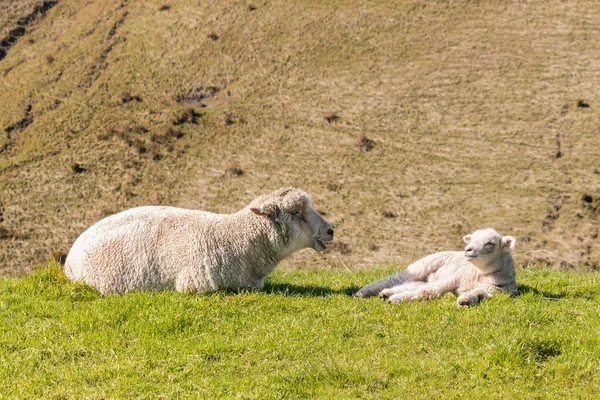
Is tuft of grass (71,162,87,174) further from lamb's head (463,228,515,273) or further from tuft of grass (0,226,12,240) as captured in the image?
lamb's head (463,228,515,273)

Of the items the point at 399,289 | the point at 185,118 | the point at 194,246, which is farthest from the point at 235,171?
the point at 399,289

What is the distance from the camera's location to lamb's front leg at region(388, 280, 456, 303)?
36.1 feet

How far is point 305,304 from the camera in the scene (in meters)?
10.7

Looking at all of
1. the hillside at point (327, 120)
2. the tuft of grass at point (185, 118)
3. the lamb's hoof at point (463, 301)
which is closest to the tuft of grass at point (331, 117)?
the hillside at point (327, 120)

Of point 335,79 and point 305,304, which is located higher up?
point 305,304

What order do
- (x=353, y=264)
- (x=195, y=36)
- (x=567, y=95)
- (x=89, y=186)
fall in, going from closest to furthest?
1. (x=353, y=264)
2. (x=89, y=186)
3. (x=567, y=95)
4. (x=195, y=36)

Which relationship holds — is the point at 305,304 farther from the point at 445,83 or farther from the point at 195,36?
the point at 195,36

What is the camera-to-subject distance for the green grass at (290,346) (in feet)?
25.3

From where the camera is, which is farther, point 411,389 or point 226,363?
point 226,363

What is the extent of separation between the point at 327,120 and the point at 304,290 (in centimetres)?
6054

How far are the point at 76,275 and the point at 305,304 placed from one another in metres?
4.00

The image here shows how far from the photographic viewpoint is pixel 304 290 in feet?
39.0

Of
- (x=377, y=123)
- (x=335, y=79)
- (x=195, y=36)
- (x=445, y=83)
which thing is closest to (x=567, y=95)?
Result: (x=445, y=83)

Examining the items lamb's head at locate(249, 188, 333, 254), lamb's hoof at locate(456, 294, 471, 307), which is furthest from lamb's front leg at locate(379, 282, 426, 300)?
lamb's head at locate(249, 188, 333, 254)
